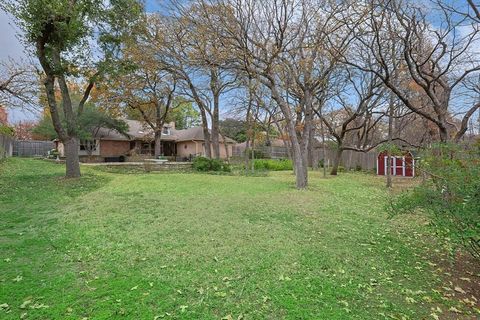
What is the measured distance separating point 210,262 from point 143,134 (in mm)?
26785

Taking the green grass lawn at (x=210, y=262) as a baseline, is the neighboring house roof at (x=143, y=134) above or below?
above

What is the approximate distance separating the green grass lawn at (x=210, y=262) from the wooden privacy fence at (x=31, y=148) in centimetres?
2402

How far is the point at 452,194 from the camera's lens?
10.7 ft

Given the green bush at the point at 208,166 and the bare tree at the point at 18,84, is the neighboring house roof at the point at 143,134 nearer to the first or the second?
the green bush at the point at 208,166

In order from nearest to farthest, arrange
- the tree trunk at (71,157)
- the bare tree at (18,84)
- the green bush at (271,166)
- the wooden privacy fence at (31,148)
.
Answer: the bare tree at (18,84) < the tree trunk at (71,157) < the green bush at (271,166) < the wooden privacy fence at (31,148)

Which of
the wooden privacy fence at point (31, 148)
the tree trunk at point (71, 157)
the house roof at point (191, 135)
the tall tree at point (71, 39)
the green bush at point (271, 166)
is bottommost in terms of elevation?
the green bush at point (271, 166)

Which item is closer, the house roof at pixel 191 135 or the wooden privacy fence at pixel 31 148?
the wooden privacy fence at pixel 31 148

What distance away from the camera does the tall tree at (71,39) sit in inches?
375

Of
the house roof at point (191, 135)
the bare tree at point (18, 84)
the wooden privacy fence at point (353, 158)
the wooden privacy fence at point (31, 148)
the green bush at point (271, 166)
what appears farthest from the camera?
the house roof at point (191, 135)

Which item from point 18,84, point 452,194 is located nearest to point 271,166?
point 18,84

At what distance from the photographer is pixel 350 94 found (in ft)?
56.6

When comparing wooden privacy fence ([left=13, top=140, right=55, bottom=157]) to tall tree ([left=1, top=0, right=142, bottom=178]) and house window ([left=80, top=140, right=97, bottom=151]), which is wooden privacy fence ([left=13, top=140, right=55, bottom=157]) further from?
tall tree ([left=1, top=0, right=142, bottom=178])

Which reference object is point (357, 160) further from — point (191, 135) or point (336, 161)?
point (191, 135)

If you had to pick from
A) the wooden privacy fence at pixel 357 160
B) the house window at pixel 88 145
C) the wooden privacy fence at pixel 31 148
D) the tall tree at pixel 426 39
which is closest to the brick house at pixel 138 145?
the house window at pixel 88 145
